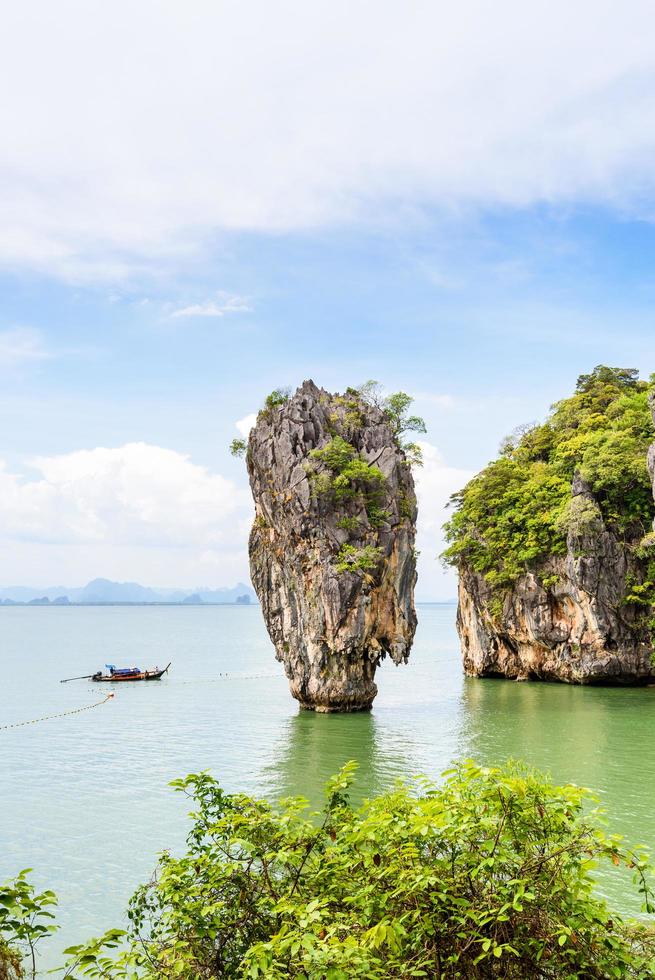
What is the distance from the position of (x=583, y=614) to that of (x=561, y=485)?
23.5ft

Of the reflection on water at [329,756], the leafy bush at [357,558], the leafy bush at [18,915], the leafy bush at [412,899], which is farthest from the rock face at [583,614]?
the leafy bush at [18,915]

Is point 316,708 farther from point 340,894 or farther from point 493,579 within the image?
point 340,894

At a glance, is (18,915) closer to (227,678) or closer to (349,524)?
(349,524)

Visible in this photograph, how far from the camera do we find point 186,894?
4.33m

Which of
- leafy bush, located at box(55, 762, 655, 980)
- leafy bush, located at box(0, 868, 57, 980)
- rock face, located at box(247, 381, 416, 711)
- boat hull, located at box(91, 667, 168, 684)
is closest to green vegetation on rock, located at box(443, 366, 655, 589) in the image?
rock face, located at box(247, 381, 416, 711)

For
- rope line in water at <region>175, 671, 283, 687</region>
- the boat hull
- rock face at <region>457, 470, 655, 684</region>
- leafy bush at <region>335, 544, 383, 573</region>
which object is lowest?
rope line in water at <region>175, 671, 283, 687</region>

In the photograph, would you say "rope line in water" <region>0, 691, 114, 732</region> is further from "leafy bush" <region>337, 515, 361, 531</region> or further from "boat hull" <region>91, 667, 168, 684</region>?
"leafy bush" <region>337, 515, 361, 531</region>

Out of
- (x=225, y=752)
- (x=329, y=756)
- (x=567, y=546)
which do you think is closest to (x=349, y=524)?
(x=329, y=756)

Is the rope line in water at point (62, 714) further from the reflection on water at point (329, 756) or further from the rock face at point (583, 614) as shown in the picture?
the rock face at point (583, 614)

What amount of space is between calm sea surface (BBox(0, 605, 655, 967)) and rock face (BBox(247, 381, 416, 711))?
237 centimetres

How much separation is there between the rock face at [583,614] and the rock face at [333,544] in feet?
31.5

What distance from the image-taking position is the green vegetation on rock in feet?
114

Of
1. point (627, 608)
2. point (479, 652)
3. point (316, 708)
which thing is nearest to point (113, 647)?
point (479, 652)

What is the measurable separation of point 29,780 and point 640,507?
95.2 feet
